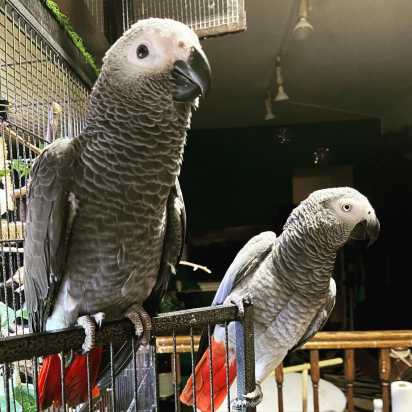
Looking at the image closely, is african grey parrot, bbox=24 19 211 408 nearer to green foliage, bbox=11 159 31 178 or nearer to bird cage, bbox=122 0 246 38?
green foliage, bbox=11 159 31 178

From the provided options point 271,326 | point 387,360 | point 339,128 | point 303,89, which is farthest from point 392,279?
point 271,326

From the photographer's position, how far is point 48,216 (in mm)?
702

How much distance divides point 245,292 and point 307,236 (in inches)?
8.3

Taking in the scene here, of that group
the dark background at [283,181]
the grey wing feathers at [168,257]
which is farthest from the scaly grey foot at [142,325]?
the dark background at [283,181]

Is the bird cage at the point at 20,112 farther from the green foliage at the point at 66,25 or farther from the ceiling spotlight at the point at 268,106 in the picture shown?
the ceiling spotlight at the point at 268,106

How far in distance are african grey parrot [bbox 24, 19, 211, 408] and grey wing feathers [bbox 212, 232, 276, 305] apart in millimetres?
439

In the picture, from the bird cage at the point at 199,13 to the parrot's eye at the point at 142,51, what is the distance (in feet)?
2.19

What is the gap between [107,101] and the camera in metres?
0.71

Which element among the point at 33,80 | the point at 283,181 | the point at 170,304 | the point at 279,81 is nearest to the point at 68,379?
the point at 33,80

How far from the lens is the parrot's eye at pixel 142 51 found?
0.68 m

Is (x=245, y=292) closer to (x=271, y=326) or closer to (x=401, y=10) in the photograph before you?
(x=271, y=326)

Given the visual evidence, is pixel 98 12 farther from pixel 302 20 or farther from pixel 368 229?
pixel 368 229

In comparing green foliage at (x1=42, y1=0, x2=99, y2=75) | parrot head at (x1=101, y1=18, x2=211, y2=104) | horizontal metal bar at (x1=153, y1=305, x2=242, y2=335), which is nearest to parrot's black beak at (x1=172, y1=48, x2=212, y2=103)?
parrot head at (x1=101, y1=18, x2=211, y2=104)

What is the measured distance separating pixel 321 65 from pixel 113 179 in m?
2.06
